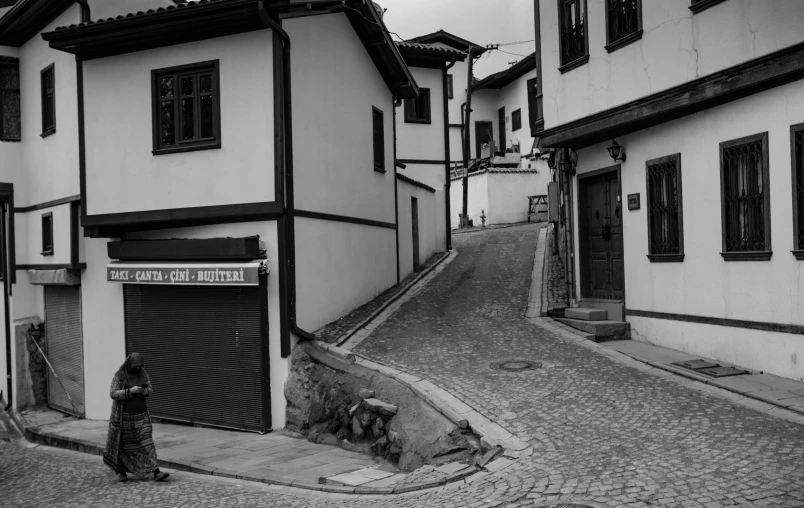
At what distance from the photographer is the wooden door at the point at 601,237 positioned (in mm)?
13594

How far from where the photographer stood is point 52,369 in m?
16.7

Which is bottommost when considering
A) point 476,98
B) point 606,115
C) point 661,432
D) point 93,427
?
point 93,427

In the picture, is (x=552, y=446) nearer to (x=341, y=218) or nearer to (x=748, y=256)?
(x=748, y=256)

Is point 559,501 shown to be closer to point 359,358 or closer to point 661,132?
point 359,358

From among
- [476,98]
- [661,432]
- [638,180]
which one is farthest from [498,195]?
[661,432]

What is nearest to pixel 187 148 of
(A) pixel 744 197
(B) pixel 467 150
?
(A) pixel 744 197

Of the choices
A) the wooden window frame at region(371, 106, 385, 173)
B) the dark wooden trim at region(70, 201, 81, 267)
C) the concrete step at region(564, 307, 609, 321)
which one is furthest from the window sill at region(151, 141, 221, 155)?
the concrete step at region(564, 307, 609, 321)

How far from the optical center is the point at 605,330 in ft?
41.8

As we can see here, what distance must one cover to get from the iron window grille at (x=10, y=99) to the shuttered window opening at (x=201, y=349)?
5.82 meters

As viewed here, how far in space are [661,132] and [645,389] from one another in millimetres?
4498

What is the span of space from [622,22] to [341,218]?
6.14 meters

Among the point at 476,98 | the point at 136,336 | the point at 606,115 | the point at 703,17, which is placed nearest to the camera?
the point at 703,17

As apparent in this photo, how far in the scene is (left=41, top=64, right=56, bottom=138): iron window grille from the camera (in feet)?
51.7

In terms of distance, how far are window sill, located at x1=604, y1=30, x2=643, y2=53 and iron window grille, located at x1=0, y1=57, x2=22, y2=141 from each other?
42.9ft
